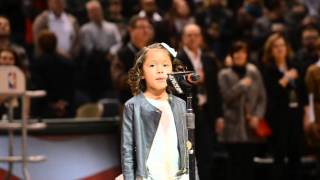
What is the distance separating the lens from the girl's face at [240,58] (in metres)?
11.1

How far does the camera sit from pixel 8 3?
14.7 metres

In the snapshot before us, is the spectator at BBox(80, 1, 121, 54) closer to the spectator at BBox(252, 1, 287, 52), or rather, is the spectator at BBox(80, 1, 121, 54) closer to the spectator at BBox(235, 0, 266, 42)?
the spectator at BBox(252, 1, 287, 52)

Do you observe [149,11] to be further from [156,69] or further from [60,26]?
[156,69]

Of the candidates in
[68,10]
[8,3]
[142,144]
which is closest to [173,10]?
[68,10]

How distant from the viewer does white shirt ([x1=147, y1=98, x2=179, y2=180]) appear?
544 centimetres

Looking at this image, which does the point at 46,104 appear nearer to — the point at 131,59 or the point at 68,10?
the point at 131,59

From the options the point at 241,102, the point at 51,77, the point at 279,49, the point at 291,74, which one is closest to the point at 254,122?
the point at 241,102

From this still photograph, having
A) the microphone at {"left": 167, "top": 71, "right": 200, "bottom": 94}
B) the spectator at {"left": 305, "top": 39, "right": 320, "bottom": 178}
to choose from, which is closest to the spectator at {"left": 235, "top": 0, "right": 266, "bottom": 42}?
the spectator at {"left": 305, "top": 39, "right": 320, "bottom": 178}

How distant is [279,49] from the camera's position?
1073 cm

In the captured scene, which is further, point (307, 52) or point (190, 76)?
point (307, 52)

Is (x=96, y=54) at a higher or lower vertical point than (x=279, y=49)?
higher

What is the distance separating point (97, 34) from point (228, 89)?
274 cm

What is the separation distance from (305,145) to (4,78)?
4.24 metres

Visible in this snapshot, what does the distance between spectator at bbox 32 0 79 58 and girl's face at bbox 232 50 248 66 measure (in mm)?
2698
